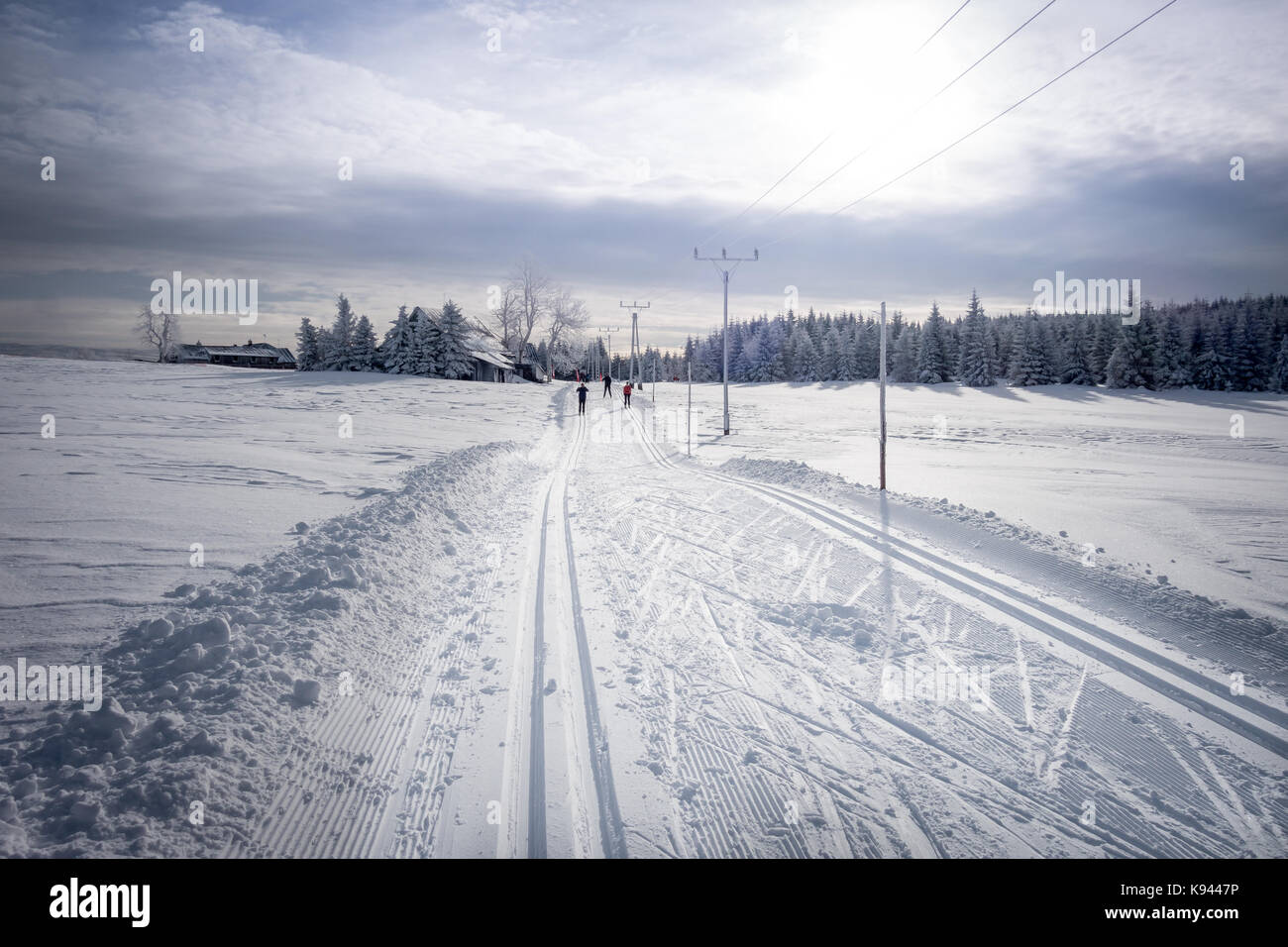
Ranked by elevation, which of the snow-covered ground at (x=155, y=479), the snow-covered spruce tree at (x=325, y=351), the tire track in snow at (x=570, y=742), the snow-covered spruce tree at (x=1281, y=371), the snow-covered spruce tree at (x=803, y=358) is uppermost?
the snow-covered spruce tree at (x=803, y=358)

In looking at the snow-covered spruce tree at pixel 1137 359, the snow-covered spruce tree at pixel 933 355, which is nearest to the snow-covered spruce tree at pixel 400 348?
the snow-covered spruce tree at pixel 933 355

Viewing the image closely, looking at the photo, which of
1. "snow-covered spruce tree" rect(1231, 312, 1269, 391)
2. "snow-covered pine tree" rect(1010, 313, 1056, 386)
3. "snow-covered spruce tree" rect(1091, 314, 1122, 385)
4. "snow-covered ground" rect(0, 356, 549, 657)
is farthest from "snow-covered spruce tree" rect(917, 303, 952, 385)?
"snow-covered ground" rect(0, 356, 549, 657)

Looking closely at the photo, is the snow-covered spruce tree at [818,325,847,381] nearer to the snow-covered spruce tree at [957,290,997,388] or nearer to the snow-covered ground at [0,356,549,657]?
the snow-covered spruce tree at [957,290,997,388]

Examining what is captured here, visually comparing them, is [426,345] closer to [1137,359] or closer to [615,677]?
[615,677]

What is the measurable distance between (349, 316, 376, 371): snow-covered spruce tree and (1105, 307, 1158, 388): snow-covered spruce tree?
69302 mm

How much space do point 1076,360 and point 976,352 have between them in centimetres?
943

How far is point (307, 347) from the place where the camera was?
61.2 m

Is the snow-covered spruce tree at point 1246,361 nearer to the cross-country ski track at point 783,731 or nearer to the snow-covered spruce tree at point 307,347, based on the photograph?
the cross-country ski track at point 783,731

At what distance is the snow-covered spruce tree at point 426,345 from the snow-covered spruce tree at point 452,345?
1.47ft

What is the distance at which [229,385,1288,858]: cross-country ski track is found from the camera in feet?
10.2

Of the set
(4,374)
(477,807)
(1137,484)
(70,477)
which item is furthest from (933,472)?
(4,374)

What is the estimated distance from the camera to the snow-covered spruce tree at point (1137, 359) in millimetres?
56000

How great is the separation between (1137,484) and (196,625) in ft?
54.8
